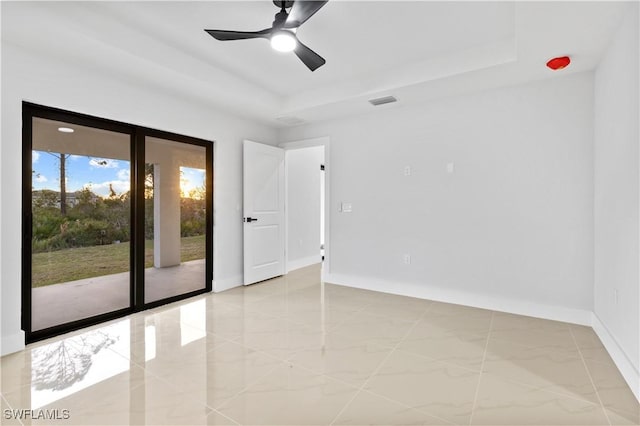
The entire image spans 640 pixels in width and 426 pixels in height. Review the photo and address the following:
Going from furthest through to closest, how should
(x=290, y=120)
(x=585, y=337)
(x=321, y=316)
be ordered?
(x=290, y=120), (x=321, y=316), (x=585, y=337)

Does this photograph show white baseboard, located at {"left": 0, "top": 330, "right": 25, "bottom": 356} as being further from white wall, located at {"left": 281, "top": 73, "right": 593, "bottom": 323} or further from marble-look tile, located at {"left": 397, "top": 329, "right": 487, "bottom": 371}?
white wall, located at {"left": 281, "top": 73, "right": 593, "bottom": 323}

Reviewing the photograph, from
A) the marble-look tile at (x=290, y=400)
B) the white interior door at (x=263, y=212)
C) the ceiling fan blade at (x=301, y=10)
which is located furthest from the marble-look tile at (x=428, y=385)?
the white interior door at (x=263, y=212)

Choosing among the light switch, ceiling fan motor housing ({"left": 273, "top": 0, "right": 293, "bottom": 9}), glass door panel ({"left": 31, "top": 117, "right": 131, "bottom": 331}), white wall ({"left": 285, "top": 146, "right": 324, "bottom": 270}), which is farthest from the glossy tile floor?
ceiling fan motor housing ({"left": 273, "top": 0, "right": 293, "bottom": 9})

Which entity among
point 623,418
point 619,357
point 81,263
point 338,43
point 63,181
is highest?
point 338,43

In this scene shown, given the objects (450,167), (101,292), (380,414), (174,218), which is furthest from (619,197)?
(101,292)

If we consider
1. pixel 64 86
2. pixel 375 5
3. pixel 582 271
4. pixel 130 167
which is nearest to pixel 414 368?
pixel 582 271

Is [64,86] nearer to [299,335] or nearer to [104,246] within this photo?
[104,246]

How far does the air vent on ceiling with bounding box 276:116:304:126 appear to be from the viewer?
468 cm

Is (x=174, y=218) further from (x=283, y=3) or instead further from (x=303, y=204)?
(x=283, y=3)

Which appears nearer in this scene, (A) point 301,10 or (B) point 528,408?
(B) point 528,408

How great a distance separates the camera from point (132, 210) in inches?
137

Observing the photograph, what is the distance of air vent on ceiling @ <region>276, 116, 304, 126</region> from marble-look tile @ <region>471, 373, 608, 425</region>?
3.93 metres

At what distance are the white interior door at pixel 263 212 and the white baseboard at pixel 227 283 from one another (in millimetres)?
117

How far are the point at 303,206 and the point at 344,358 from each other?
393 cm
